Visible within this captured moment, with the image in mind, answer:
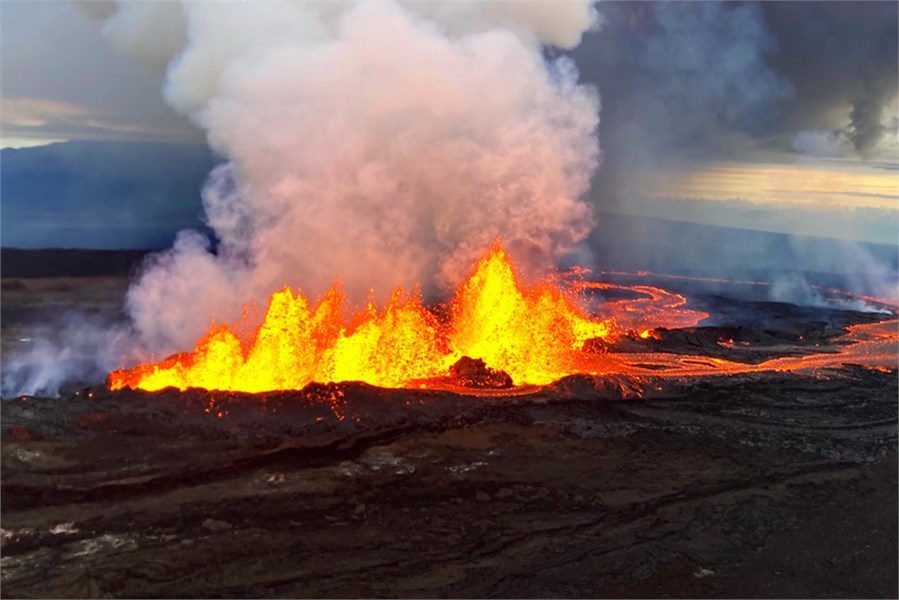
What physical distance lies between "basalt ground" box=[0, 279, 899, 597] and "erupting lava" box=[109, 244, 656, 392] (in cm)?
144

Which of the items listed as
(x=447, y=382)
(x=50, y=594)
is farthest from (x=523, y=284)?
(x=50, y=594)

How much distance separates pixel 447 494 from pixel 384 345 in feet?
19.4

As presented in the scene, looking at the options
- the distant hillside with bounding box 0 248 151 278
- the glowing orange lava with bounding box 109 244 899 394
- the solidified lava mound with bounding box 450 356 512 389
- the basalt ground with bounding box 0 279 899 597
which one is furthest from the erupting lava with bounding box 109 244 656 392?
the distant hillside with bounding box 0 248 151 278

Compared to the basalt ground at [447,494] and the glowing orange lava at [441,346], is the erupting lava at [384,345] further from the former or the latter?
the basalt ground at [447,494]

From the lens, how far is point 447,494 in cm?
977

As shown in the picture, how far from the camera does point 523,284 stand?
20.9m

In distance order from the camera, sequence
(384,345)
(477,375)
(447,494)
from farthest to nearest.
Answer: (384,345), (477,375), (447,494)

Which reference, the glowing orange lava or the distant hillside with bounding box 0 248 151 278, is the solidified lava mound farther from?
the distant hillside with bounding box 0 248 151 278

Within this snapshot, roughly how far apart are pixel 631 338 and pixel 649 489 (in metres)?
10.2

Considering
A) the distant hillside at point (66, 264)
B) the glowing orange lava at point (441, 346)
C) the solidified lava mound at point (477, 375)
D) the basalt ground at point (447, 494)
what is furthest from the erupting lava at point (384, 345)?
the distant hillside at point (66, 264)

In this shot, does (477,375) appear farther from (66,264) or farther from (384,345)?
(66,264)

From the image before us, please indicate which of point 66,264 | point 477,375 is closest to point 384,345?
point 477,375

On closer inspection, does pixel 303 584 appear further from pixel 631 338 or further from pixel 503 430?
pixel 631 338

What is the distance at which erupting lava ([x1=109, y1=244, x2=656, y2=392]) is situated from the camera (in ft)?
45.6
